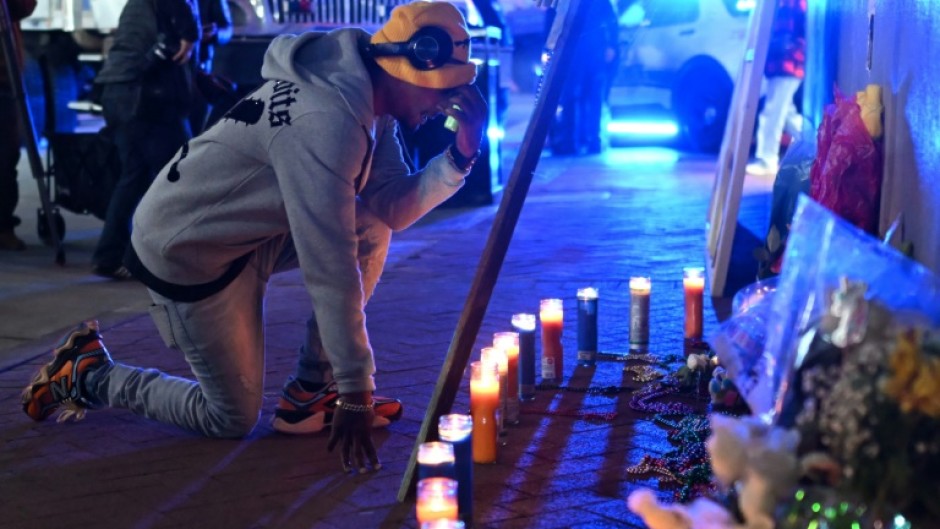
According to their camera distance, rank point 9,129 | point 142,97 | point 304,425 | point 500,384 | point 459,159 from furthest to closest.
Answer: point 9,129 → point 142,97 → point 304,425 → point 500,384 → point 459,159

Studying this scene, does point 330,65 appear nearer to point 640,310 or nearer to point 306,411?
point 306,411

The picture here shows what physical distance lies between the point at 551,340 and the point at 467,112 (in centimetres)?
124

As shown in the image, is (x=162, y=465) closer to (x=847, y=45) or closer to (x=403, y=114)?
(x=403, y=114)

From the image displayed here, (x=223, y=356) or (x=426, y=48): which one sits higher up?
(x=426, y=48)

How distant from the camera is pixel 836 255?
7.14 ft

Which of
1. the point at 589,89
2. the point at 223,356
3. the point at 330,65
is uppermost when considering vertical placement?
the point at 330,65

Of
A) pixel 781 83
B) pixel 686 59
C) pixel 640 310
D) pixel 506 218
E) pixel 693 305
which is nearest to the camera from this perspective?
pixel 506 218

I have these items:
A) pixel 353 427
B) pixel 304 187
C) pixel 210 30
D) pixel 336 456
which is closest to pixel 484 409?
pixel 353 427

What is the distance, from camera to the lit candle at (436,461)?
287 centimetres

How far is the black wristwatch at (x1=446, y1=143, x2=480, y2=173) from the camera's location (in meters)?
3.85

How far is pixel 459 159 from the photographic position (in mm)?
3861

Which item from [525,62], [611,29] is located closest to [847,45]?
[611,29]

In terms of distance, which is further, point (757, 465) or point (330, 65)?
point (330, 65)

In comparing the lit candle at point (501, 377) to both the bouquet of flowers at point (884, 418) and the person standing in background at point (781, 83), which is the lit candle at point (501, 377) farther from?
the person standing in background at point (781, 83)
